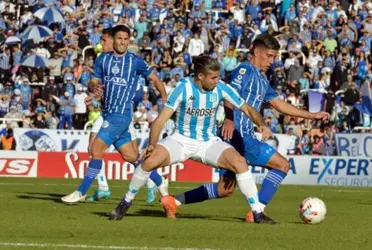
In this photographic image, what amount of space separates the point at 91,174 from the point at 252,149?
3325mm

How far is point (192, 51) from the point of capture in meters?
37.6

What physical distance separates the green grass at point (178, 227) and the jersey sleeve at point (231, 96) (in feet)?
4.98

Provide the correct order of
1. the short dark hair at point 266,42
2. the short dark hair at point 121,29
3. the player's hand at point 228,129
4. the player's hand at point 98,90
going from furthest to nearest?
the player's hand at point 98,90, the short dark hair at point 121,29, the short dark hair at point 266,42, the player's hand at point 228,129

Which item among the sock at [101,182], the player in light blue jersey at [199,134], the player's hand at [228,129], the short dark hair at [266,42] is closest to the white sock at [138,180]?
the player in light blue jersey at [199,134]

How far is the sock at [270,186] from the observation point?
46.6 ft

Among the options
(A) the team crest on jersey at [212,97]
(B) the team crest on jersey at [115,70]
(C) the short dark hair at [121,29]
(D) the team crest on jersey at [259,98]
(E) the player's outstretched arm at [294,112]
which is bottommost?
(E) the player's outstretched arm at [294,112]

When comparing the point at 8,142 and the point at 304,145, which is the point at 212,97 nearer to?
the point at 8,142

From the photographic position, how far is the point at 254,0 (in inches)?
1578

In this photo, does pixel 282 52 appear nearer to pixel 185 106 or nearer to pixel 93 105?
pixel 93 105

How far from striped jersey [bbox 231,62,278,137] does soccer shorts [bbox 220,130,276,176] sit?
101 mm

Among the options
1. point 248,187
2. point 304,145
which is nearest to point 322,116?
point 248,187

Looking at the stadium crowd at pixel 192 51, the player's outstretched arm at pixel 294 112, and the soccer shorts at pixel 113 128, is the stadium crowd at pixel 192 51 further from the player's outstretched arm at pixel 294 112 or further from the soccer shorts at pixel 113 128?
the player's outstretched arm at pixel 294 112

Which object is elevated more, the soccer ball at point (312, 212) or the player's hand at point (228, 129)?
the player's hand at point (228, 129)

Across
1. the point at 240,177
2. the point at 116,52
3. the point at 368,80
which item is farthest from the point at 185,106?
the point at 368,80
